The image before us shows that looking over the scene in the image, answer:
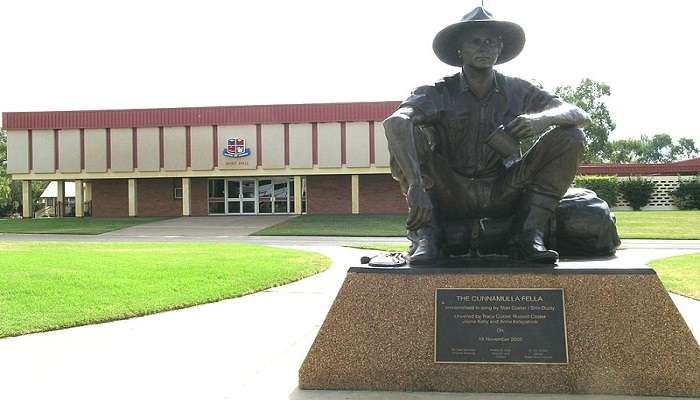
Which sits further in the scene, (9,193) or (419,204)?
(9,193)

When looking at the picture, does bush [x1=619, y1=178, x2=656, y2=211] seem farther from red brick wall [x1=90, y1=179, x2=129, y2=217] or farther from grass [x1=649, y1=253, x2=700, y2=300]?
red brick wall [x1=90, y1=179, x2=129, y2=217]

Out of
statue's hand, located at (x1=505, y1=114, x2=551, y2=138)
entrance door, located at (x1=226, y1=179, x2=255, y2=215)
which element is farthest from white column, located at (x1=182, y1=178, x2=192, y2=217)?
statue's hand, located at (x1=505, y1=114, x2=551, y2=138)

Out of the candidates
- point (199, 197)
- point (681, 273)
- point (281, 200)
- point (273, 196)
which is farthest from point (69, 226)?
point (681, 273)

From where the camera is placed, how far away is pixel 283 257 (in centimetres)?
1392

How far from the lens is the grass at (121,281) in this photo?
6.93 metres

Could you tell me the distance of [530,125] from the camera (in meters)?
4.07

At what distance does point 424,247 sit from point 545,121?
1.16m

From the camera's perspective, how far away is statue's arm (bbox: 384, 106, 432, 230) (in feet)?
13.3

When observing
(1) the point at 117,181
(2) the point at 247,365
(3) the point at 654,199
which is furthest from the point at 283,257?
(3) the point at 654,199

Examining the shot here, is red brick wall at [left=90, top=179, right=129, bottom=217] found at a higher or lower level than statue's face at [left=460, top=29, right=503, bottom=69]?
lower

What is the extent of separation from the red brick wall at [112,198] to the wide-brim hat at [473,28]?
3844 centimetres

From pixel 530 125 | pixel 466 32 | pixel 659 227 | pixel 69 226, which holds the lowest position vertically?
pixel 69 226

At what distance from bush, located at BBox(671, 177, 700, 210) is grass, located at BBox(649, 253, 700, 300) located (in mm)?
28703

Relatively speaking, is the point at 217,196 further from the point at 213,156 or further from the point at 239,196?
the point at 213,156
